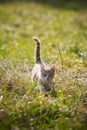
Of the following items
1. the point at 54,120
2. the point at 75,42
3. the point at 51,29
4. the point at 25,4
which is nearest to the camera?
the point at 54,120

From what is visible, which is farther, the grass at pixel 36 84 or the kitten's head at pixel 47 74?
the kitten's head at pixel 47 74

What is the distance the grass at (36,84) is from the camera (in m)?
6.25

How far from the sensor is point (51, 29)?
1397 centimetres

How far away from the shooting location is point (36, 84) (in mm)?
7055

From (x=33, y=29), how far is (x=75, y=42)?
2569 mm

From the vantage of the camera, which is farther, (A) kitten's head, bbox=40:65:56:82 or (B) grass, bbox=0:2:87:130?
(A) kitten's head, bbox=40:65:56:82

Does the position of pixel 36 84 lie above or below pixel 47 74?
below

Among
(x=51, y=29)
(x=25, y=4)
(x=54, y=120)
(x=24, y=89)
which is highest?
(x=25, y=4)

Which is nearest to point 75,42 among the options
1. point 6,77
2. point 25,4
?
point 6,77

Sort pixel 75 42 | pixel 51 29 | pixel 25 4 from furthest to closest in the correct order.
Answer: pixel 25 4 < pixel 51 29 < pixel 75 42

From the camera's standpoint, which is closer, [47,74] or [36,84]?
[47,74]

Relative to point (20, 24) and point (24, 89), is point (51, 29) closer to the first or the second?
point (20, 24)

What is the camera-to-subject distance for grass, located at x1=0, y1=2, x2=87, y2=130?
6250mm

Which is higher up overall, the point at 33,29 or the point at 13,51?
the point at 33,29
